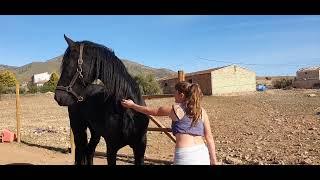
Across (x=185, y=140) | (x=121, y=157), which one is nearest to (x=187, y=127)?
(x=185, y=140)

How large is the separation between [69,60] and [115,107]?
71 centimetres

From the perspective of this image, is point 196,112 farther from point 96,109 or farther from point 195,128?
point 96,109

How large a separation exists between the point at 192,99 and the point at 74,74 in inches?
57.5

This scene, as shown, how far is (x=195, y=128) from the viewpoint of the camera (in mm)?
3305

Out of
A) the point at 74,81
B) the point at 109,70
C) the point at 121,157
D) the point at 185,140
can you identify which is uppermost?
the point at 109,70

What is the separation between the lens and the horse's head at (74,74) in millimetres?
4160

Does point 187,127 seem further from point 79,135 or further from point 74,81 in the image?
point 79,135

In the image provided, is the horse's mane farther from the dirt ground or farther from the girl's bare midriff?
the dirt ground

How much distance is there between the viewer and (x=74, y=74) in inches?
166

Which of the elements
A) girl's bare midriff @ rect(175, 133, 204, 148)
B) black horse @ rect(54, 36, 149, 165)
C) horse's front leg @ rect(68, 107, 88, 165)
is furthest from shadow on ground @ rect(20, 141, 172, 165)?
girl's bare midriff @ rect(175, 133, 204, 148)

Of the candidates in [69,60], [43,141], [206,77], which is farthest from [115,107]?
[206,77]

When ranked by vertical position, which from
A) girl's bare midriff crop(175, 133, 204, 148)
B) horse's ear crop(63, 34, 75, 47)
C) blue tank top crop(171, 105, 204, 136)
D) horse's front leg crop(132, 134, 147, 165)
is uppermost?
horse's ear crop(63, 34, 75, 47)

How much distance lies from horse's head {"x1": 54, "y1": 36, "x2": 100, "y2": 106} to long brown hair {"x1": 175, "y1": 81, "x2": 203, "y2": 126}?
4.38ft

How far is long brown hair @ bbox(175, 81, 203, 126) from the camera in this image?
3252mm
